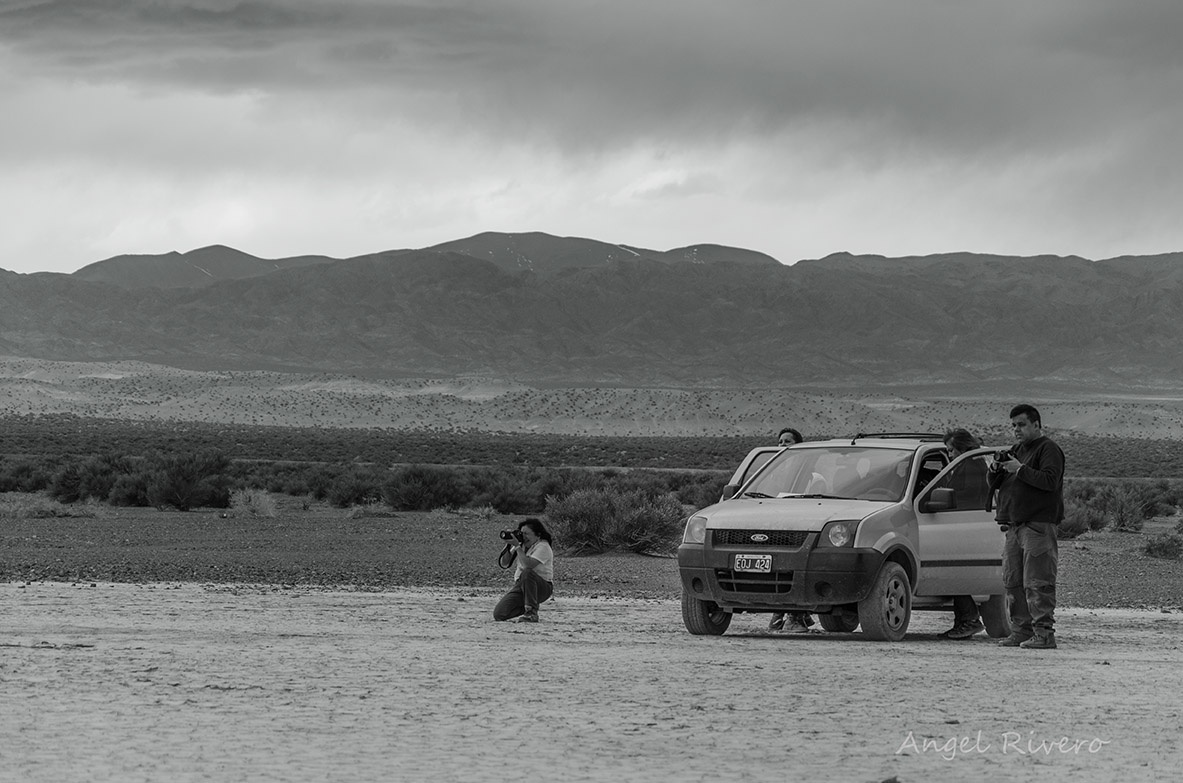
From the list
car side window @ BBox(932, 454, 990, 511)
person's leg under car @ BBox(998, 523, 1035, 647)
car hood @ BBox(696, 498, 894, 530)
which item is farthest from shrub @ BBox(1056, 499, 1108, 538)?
car hood @ BBox(696, 498, 894, 530)

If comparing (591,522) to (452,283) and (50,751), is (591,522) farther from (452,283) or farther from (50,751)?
(452,283)

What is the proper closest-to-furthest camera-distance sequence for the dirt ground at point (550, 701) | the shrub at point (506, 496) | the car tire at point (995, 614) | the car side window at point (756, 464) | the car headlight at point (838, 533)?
the dirt ground at point (550, 701) → the car headlight at point (838, 533) → the car tire at point (995, 614) → the car side window at point (756, 464) → the shrub at point (506, 496)

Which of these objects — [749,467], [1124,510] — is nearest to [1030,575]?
[749,467]

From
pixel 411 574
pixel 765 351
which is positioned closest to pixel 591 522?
pixel 411 574

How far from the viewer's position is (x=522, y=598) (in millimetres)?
16188

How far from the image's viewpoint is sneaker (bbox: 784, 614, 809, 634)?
16.2m

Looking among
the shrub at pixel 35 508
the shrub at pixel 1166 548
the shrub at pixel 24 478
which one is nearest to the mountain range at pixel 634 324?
the shrub at pixel 24 478

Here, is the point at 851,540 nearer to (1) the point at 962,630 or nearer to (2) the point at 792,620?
(1) the point at 962,630

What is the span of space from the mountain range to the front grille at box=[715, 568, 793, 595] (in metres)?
138

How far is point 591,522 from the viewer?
91.7ft

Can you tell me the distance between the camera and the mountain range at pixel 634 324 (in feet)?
522

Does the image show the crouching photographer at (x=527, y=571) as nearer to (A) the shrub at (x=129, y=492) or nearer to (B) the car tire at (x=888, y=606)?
(B) the car tire at (x=888, y=606)

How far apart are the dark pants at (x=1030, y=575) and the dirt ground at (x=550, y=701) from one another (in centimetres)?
34

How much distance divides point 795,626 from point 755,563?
2.30 meters
